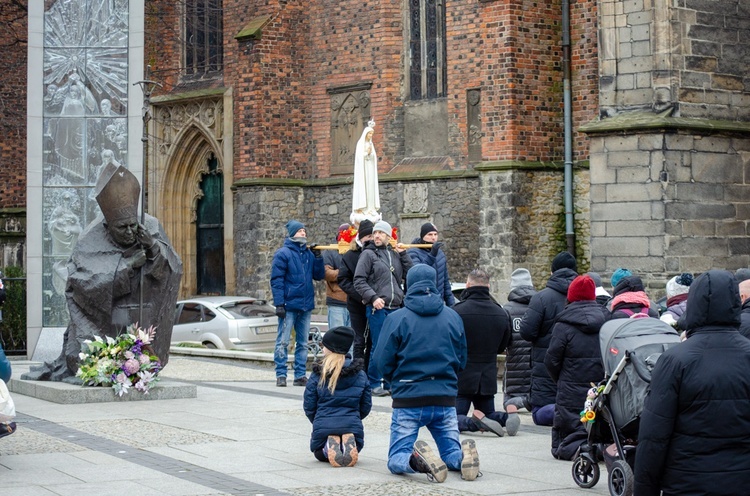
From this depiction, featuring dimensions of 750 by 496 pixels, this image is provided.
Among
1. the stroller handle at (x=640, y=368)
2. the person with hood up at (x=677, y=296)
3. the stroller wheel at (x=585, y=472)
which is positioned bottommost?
the stroller wheel at (x=585, y=472)

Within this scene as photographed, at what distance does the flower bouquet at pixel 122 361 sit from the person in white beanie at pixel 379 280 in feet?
7.64

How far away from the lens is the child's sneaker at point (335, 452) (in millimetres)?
A: 9586

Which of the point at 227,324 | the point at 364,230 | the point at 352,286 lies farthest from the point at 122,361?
the point at 227,324

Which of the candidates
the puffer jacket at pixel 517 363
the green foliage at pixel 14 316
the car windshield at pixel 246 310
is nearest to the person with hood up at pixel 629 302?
the puffer jacket at pixel 517 363

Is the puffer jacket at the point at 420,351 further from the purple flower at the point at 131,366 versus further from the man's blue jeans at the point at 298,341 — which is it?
the man's blue jeans at the point at 298,341

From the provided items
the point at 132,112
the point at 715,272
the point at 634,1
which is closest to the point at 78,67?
the point at 132,112

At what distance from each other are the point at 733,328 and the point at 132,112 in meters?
12.9

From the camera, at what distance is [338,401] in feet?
31.6

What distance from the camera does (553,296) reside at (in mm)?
11438

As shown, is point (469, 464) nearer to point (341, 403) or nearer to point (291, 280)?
point (341, 403)

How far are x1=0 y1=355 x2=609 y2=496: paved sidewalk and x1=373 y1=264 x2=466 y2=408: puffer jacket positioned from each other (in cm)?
61

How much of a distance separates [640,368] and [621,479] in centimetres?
75

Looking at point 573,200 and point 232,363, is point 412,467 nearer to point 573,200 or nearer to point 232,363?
point 232,363

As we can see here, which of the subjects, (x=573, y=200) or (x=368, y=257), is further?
(x=573, y=200)
